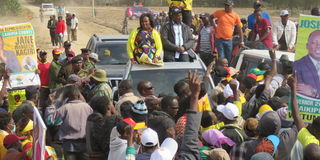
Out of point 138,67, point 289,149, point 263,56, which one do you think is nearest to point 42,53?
point 138,67

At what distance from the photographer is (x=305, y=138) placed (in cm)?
539

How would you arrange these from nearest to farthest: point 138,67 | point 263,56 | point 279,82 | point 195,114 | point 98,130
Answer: point 195,114 → point 98,130 → point 279,82 → point 138,67 → point 263,56

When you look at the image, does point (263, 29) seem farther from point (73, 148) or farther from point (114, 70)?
point (73, 148)

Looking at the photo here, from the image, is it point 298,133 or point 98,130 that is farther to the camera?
point 98,130

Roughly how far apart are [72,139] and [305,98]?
2.98 metres

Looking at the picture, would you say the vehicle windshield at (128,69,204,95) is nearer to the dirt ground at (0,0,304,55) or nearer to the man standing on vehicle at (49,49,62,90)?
the man standing on vehicle at (49,49,62,90)

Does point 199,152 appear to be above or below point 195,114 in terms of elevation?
below

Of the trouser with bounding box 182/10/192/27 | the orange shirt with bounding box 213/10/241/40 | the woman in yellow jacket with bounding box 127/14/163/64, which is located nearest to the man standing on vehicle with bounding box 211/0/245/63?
the orange shirt with bounding box 213/10/241/40

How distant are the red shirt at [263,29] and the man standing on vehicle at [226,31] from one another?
29.3 inches

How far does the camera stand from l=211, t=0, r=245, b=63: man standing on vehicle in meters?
13.3

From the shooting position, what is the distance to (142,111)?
589 centimetres

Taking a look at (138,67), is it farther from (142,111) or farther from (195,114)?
(195,114)

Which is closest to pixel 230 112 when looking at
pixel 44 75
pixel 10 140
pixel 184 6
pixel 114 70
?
pixel 10 140

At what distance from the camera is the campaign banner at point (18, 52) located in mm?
9156
